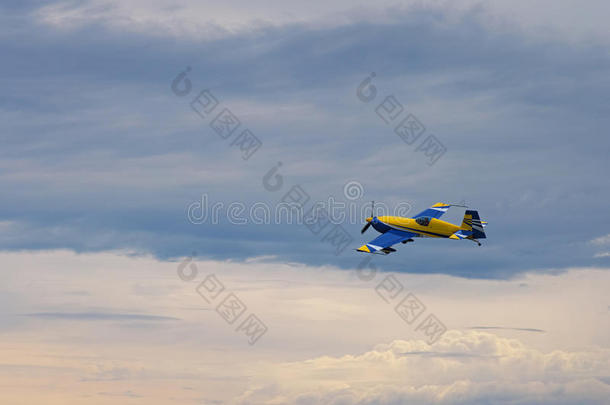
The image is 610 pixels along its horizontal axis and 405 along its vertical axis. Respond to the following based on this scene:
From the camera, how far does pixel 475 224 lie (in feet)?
361

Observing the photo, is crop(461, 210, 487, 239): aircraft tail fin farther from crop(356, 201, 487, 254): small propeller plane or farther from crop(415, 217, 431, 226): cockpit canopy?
crop(415, 217, 431, 226): cockpit canopy

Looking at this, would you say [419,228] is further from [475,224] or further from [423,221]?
[475,224]

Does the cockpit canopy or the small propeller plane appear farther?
the cockpit canopy

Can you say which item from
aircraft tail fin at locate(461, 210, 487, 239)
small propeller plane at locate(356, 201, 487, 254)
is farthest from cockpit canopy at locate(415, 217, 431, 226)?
aircraft tail fin at locate(461, 210, 487, 239)

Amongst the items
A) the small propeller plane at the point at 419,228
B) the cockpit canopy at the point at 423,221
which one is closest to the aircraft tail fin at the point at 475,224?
the small propeller plane at the point at 419,228

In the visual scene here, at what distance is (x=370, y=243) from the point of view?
108 meters

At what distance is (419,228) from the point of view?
115500 millimetres

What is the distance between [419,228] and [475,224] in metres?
9.31

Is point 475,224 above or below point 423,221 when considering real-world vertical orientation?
below

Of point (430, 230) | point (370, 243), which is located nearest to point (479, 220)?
point (430, 230)

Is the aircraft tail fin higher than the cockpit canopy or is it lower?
lower

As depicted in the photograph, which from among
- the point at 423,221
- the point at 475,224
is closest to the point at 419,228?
the point at 423,221

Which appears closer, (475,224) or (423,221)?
(475,224)

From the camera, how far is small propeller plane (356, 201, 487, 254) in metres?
110
